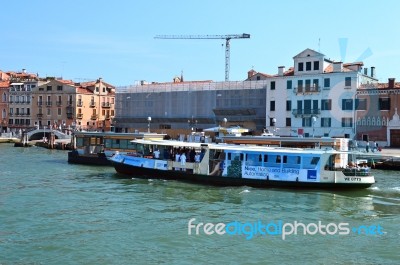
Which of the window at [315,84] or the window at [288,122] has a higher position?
the window at [315,84]

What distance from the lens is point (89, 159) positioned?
33469mm

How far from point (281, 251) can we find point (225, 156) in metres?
11.4

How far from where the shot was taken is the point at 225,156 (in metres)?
23.5

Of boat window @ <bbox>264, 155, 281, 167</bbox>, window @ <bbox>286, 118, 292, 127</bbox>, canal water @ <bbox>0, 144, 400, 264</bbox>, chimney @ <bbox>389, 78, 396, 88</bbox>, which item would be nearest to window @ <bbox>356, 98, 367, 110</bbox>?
chimney @ <bbox>389, 78, 396, 88</bbox>

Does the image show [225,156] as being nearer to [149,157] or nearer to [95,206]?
[149,157]

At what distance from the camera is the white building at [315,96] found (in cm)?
4278

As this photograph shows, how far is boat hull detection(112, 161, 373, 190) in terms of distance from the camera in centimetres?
2186

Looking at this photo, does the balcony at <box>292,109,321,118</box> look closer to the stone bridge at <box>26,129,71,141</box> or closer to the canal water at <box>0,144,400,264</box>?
the canal water at <box>0,144,400,264</box>

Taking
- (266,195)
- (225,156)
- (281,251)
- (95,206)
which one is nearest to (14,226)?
(95,206)

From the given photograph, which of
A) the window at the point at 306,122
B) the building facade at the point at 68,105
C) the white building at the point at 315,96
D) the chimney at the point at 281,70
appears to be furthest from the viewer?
the building facade at the point at 68,105

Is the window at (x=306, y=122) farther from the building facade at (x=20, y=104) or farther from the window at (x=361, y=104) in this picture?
the building facade at (x=20, y=104)

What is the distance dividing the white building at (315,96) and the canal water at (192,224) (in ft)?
68.5

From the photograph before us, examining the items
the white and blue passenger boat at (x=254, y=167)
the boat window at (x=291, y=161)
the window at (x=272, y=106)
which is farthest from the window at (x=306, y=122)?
the boat window at (x=291, y=161)

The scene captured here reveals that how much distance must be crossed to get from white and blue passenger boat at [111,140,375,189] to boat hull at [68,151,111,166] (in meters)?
7.43
